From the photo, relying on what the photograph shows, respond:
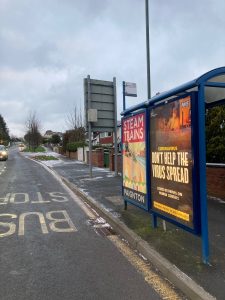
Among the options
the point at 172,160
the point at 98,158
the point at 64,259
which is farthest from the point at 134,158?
the point at 98,158

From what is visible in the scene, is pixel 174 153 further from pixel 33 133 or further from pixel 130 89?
pixel 33 133

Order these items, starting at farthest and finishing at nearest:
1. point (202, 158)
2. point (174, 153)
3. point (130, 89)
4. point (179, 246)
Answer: point (130, 89) → point (179, 246) → point (174, 153) → point (202, 158)

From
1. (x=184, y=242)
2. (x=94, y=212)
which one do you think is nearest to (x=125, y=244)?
(x=184, y=242)

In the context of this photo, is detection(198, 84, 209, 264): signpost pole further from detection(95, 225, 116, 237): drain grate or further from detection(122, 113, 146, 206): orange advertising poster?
detection(95, 225, 116, 237): drain grate

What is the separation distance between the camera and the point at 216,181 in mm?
10266

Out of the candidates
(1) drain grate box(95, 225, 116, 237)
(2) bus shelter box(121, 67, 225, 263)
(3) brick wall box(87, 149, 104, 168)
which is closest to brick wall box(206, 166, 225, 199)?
(2) bus shelter box(121, 67, 225, 263)

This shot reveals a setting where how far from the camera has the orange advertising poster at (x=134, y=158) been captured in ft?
22.9

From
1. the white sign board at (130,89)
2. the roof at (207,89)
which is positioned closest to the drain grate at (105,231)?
the roof at (207,89)

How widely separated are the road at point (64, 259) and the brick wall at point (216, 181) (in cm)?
352

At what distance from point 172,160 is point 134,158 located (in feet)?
6.15

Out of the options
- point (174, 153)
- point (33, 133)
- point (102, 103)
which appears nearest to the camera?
point (174, 153)

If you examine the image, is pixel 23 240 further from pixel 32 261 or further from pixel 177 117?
pixel 177 117

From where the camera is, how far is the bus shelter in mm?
4965

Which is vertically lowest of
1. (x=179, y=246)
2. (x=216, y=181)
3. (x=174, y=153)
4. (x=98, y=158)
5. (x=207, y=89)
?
(x=179, y=246)
